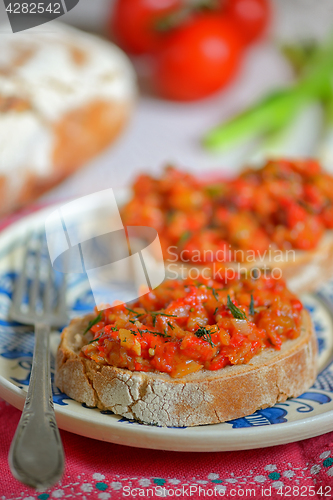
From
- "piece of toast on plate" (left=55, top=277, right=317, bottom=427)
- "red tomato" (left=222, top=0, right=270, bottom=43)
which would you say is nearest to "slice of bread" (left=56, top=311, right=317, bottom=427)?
"piece of toast on plate" (left=55, top=277, right=317, bottom=427)

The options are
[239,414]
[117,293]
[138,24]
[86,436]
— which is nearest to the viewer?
[86,436]

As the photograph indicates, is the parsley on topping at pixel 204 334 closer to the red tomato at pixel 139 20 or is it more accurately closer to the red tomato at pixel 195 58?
the red tomato at pixel 195 58

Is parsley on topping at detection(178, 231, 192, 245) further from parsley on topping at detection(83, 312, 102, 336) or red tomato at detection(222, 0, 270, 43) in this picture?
red tomato at detection(222, 0, 270, 43)

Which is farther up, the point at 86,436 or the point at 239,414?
the point at 86,436

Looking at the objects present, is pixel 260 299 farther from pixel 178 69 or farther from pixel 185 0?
pixel 185 0

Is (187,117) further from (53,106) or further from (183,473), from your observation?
(183,473)

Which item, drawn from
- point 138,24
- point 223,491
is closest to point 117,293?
point 223,491

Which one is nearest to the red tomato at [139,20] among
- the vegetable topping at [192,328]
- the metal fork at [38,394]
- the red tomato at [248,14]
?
the red tomato at [248,14]
